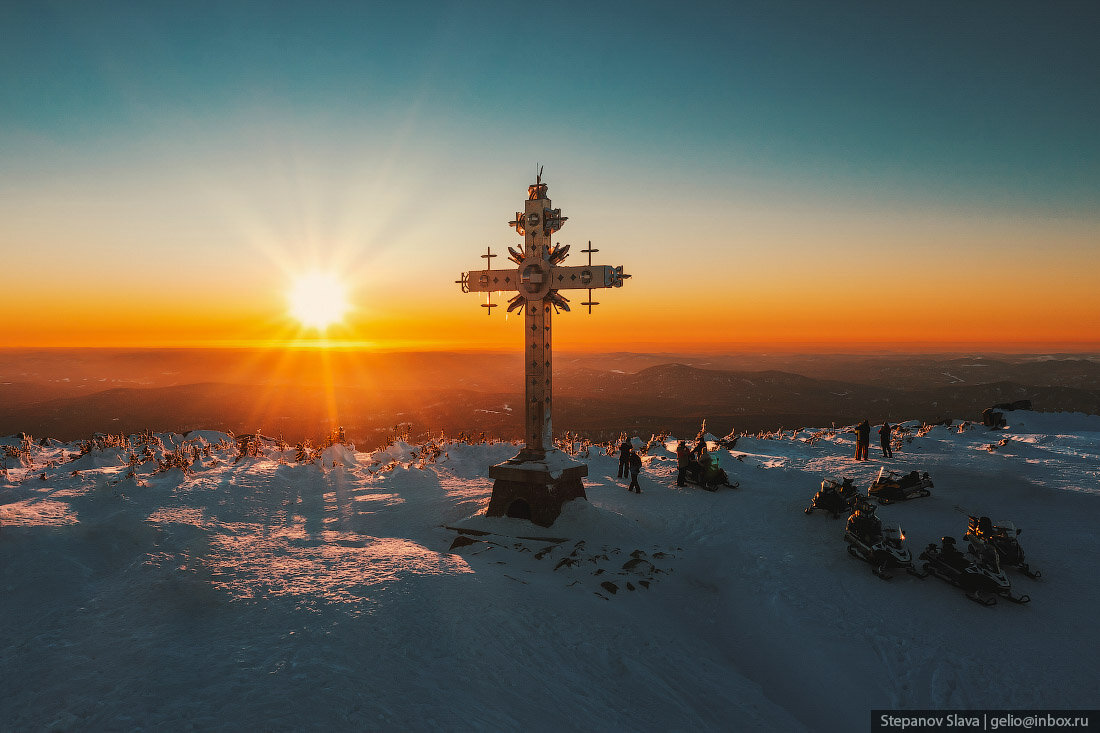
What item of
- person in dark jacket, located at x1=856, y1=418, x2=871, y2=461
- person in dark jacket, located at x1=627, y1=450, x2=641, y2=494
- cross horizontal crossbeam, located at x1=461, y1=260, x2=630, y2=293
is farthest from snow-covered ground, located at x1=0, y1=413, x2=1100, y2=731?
cross horizontal crossbeam, located at x1=461, y1=260, x2=630, y2=293

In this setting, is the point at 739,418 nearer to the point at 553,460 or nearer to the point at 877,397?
the point at 877,397

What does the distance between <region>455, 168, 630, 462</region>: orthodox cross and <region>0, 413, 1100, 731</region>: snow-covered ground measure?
233cm

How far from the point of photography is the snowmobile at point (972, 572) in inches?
307

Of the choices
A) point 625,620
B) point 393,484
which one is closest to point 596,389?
point 393,484

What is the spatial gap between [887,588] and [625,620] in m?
4.74

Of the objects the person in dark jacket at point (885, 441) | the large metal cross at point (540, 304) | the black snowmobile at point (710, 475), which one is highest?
the large metal cross at point (540, 304)

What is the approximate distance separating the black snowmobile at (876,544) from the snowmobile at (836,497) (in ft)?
4.05

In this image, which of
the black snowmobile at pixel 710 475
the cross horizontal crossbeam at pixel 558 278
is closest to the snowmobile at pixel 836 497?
the black snowmobile at pixel 710 475

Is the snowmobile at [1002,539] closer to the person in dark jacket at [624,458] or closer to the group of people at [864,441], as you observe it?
the group of people at [864,441]

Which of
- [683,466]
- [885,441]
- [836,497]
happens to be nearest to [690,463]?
[683,466]

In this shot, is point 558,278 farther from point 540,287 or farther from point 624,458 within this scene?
point 624,458

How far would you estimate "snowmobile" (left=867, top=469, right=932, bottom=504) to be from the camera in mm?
12281

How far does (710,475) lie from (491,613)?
10.2 metres

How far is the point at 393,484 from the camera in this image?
48.5 ft
